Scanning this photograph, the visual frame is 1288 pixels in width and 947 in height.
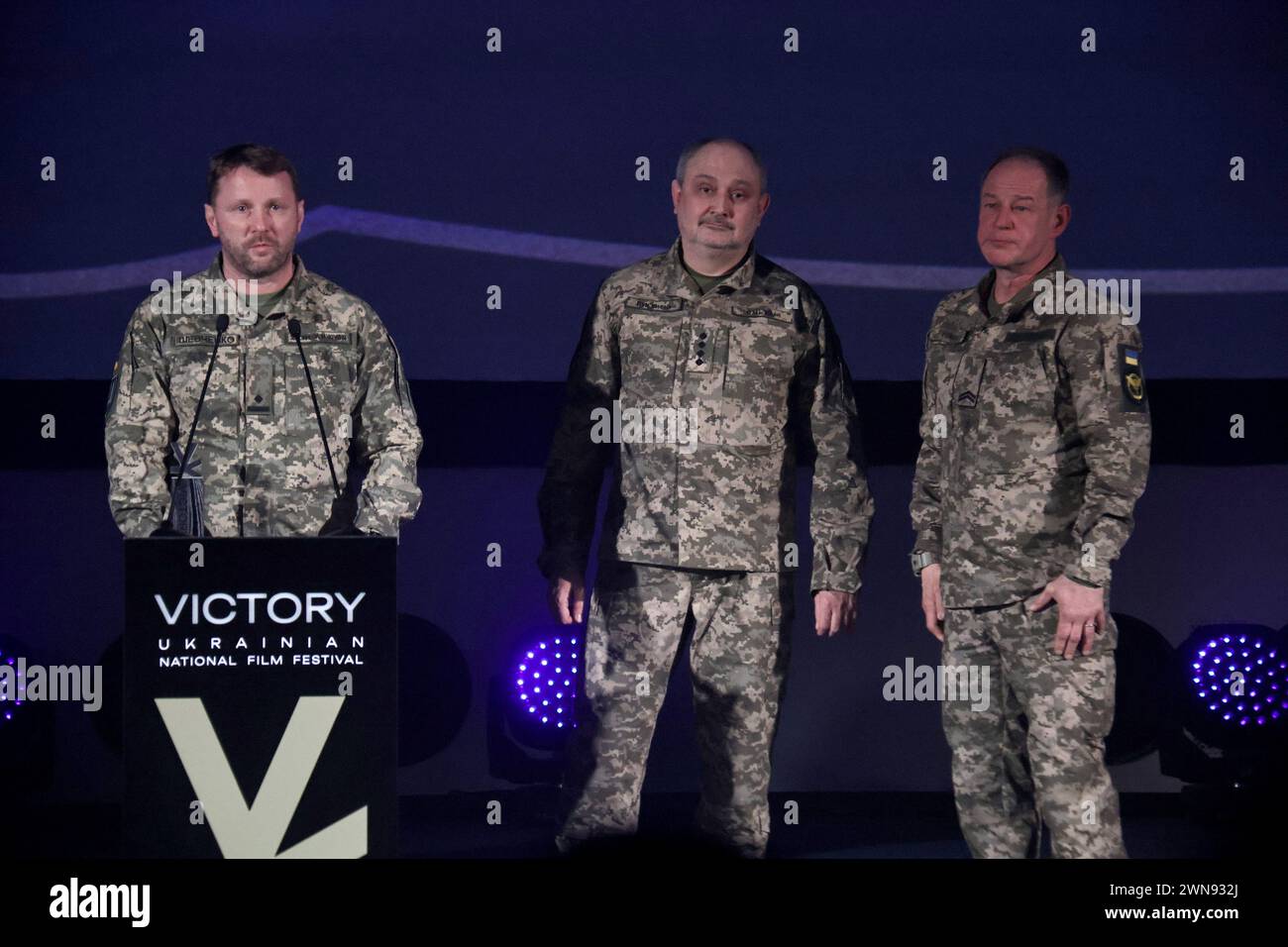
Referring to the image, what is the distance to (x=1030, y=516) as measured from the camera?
3.62 m

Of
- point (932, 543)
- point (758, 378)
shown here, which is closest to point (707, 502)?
point (758, 378)

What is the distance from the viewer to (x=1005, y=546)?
3.63 m

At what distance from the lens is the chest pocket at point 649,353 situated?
150 inches

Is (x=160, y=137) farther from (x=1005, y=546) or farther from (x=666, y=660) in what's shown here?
(x=1005, y=546)

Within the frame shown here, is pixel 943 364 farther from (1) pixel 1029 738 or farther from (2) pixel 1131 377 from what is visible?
(1) pixel 1029 738

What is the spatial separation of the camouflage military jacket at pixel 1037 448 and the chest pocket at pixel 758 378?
396 millimetres

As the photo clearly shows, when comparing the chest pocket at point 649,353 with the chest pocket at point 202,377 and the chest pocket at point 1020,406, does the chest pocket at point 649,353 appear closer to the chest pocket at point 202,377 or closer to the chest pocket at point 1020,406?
the chest pocket at point 1020,406

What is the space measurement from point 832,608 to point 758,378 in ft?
1.94

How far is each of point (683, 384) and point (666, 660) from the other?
26.6 inches

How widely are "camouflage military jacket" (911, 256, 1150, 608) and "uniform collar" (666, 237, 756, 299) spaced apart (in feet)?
1.77

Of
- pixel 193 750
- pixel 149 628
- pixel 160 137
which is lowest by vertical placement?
pixel 193 750

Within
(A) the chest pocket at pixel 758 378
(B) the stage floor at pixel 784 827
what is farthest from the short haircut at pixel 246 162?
(B) the stage floor at pixel 784 827
